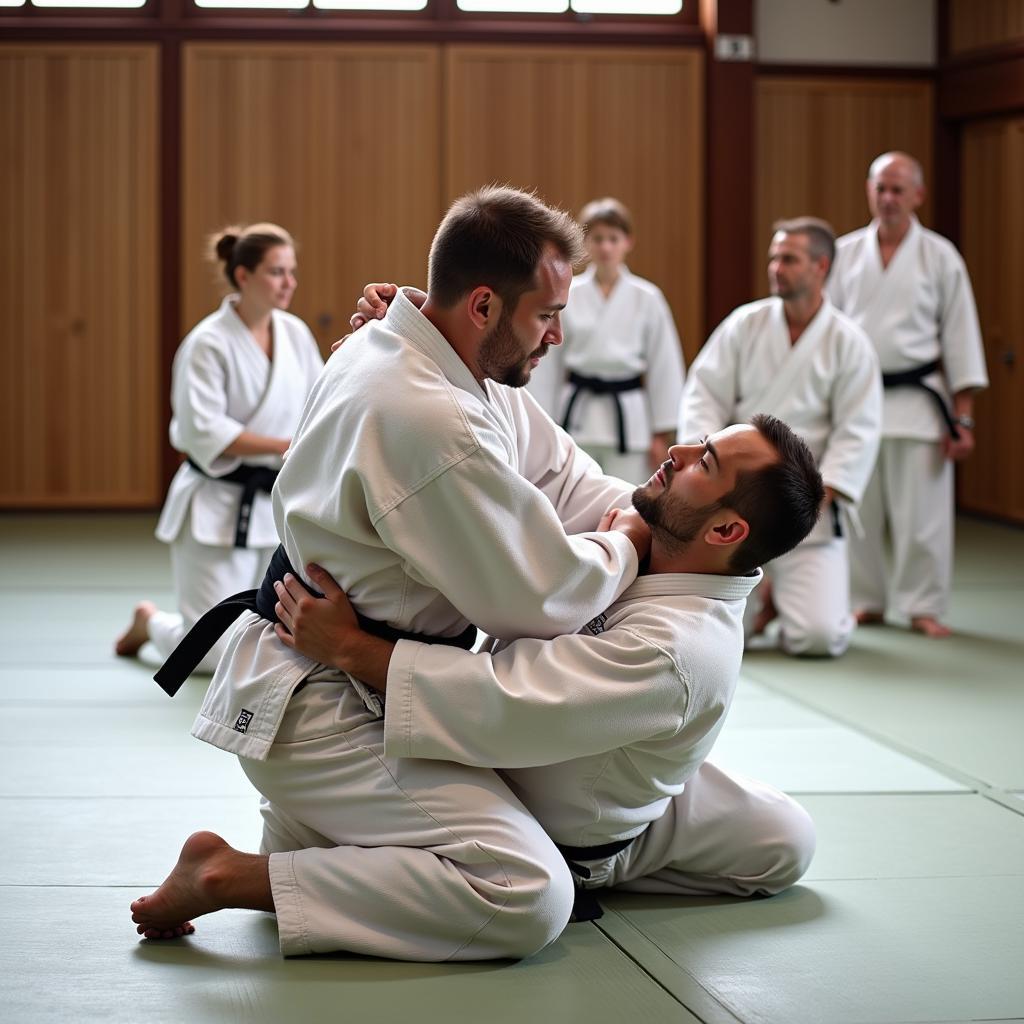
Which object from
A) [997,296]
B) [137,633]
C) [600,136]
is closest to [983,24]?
[997,296]

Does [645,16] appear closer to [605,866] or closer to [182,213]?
[182,213]

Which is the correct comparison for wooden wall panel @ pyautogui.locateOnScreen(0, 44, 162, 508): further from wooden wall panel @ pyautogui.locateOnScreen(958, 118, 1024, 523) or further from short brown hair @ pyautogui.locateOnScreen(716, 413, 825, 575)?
short brown hair @ pyautogui.locateOnScreen(716, 413, 825, 575)

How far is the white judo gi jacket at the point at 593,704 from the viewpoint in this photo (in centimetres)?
229

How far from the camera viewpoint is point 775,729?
4.01 m

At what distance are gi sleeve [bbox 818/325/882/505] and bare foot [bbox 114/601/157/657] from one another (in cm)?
221

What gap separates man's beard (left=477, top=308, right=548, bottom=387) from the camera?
2.37 metres

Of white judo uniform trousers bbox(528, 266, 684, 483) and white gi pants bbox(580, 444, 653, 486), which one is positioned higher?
white judo uniform trousers bbox(528, 266, 684, 483)

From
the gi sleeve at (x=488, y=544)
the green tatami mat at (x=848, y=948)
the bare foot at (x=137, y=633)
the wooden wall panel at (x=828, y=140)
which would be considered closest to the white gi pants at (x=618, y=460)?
the bare foot at (x=137, y=633)

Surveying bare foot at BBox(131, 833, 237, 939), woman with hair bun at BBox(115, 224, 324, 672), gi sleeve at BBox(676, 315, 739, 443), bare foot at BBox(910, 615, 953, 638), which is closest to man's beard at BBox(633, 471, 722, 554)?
bare foot at BBox(131, 833, 237, 939)

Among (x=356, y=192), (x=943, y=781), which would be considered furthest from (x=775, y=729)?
(x=356, y=192)

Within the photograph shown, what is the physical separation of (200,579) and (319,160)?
14.6ft

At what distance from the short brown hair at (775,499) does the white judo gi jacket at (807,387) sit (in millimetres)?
2660

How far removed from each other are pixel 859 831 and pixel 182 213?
648cm

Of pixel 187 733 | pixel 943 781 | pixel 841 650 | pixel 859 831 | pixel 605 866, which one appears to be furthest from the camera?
pixel 841 650
